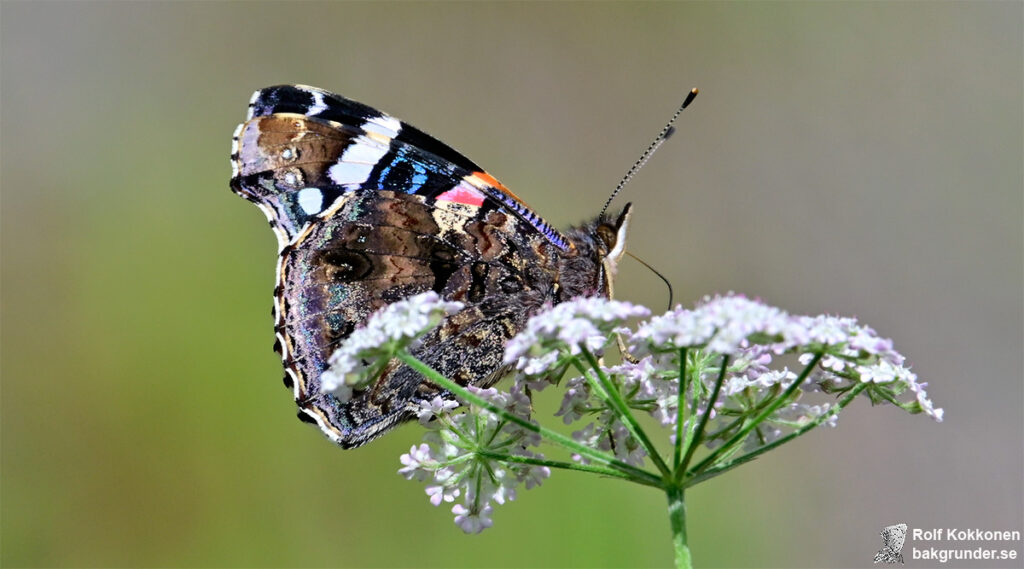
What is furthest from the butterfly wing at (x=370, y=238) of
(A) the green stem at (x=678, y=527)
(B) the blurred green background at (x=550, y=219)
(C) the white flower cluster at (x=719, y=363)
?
(B) the blurred green background at (x=550, y=219)

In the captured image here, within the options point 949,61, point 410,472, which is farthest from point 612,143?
point 410,472

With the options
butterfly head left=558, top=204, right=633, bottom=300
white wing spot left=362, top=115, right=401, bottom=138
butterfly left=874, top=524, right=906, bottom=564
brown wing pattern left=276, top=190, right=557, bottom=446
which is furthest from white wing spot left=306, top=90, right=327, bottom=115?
butterfly left=874, top=524, right=906, bottom=564

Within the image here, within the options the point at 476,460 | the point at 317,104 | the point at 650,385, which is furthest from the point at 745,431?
the point at 317,104

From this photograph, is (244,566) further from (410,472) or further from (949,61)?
(949,61)

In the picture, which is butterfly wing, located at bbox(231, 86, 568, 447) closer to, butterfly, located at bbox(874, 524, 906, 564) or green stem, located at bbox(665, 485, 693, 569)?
green stem, located at bbox(665, 485, 693, 569)

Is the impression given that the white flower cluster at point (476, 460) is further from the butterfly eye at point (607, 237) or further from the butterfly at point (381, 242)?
the butterfly eye at point (607, 237)
